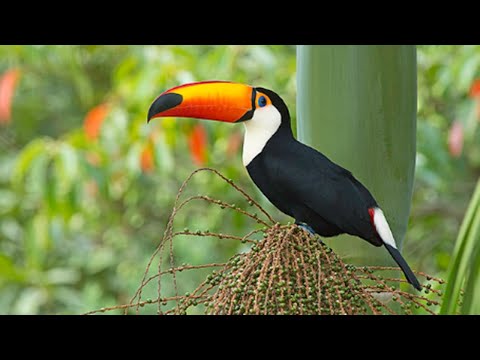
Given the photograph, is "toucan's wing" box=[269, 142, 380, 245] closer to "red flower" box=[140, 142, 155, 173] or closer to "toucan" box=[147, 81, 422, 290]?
"toucan" box=[147, 81, 422, 290]

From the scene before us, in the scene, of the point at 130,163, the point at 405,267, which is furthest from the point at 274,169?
the point at 130,163

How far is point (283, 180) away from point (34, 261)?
168 centimetres

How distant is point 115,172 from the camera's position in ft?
8.98

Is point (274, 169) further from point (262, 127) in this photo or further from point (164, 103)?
point (164, 103)

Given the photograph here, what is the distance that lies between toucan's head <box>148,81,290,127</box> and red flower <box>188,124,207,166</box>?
965mm

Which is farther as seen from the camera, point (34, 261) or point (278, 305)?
point (34, 261)

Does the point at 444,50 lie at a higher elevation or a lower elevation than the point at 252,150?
higher

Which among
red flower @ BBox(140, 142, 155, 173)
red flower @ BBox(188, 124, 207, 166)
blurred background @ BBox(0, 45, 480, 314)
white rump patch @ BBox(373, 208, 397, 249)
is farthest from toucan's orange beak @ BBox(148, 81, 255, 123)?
red flower @ BBox(140, 142, 155, 173)

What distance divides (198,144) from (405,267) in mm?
1229

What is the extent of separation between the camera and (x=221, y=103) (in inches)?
46.1
